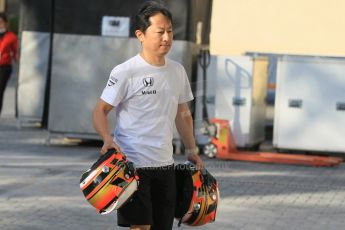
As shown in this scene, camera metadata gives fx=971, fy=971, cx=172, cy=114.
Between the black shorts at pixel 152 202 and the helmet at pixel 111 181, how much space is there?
0.52 feet

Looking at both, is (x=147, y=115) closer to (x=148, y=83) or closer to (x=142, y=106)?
(x=142, y=106)

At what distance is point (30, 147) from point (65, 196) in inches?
144

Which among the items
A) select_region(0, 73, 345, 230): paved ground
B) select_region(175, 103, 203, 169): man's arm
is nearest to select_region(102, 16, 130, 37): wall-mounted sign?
select_region(0, 73, 345, 230): paved ground

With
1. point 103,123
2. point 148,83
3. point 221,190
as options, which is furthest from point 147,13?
point 221,190

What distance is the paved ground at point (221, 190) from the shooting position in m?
8.35

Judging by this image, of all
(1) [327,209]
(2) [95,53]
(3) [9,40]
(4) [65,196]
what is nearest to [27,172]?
(4) [65,196]

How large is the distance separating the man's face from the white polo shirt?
0.37 feet

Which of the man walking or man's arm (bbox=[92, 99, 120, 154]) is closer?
man's arm (bbox=[92, 99, 120, 154])

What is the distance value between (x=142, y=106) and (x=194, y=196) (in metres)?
0.66

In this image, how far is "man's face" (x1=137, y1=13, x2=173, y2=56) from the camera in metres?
5.57

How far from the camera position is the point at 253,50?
16094 millimetres

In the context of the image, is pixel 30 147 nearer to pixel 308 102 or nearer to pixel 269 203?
pixel 308 102

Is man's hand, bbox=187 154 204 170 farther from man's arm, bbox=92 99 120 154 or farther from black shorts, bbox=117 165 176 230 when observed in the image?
man's arm, bbox=92 99 120 154

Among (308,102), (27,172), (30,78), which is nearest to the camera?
(27,172)
